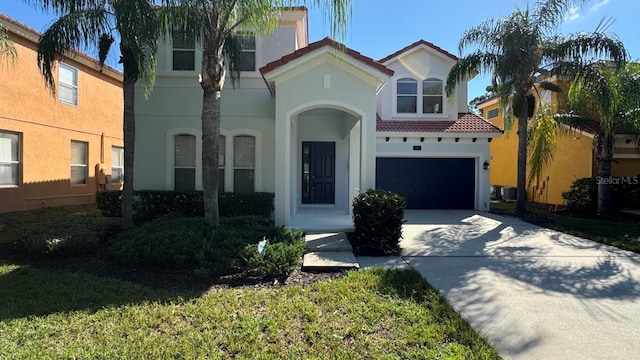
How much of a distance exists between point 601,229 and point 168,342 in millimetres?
12014

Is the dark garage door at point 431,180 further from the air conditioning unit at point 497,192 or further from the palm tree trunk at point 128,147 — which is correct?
the palm tree trunk at point 128,147

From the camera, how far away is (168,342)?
12.4 feet

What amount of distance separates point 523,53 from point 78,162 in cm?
1857

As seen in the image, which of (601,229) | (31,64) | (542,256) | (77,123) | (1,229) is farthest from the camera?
(77,123)

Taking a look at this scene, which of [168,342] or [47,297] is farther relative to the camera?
[47,297]

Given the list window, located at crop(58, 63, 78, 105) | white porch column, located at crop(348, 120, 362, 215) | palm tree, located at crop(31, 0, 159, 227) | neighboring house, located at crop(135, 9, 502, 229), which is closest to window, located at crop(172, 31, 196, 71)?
neighboring house, located at crop(135, 9, 502, 229)

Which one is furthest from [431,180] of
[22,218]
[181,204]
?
[22,218]

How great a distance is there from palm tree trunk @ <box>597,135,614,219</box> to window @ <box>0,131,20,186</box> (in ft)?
69.5

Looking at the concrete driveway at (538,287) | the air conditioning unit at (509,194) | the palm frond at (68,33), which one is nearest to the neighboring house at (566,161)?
the air conditioning unit at (509,194)

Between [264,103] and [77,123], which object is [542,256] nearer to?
[264,103]

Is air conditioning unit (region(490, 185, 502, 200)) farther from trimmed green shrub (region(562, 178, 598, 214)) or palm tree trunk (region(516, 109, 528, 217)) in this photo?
palm tree trunk (region(516, 109, 528, 217))

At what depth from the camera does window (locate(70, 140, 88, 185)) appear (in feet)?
52.2

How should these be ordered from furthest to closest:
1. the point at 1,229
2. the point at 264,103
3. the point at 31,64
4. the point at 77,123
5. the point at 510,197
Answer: the point at 510,197, the point at 77,123, the point at 31,64, the point at 264,103, the point at 1,229

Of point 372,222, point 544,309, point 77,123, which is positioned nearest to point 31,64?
point 77,123
